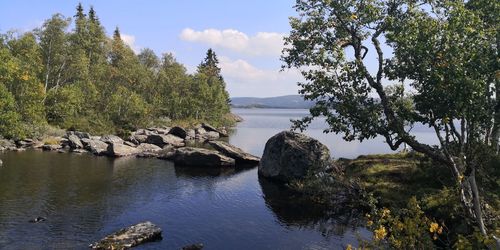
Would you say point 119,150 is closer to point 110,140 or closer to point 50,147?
point 110,140

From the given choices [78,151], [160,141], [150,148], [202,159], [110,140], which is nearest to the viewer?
[202,159]

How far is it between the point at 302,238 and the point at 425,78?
14.1 m

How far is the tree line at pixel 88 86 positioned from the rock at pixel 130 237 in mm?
28924

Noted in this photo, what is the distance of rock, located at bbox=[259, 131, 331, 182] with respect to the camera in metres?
45.3

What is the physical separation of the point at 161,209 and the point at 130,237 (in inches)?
340

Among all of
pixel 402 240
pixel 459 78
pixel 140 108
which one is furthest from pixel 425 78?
pixel 140 108

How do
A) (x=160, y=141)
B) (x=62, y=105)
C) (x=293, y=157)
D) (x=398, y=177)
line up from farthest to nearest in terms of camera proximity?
(x=62, y=105) → (x=160, y=141) → (x=293, y=157) → (x=398, y=177)

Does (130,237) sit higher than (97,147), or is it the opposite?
(97,147)

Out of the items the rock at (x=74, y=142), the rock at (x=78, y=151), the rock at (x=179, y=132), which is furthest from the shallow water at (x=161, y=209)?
the rock at (x=179, y=132)

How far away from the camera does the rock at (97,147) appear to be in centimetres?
6531

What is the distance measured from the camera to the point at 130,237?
2581 cm

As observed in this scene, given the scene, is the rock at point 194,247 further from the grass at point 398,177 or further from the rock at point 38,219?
the grass at point 398,177

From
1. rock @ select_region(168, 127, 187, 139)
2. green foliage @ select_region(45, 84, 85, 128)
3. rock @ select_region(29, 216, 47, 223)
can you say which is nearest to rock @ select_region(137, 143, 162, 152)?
rock @ select_region(168, 127, 187, 139)

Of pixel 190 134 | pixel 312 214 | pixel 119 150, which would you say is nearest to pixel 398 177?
pixel 312 214
